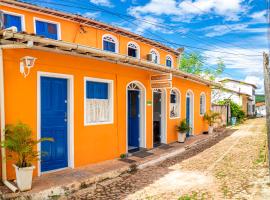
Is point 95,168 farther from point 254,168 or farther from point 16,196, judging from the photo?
point 254,168

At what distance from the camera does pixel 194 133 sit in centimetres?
1488

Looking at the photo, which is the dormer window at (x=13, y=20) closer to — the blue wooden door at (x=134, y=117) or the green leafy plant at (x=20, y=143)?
the blue wooden door at (x=134, y=117)

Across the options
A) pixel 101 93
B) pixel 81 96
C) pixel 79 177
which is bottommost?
pixel 79 177

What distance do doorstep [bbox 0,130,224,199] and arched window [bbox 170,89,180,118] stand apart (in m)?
3.45

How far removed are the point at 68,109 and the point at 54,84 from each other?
821mm

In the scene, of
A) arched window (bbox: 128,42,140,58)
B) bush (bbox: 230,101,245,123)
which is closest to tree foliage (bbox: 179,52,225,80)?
bush (bbox: 230,101,245,123)

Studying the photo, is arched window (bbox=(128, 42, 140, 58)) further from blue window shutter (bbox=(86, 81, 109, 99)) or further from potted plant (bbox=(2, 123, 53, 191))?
potted plant (bbox=(2, 123, 53, 191))

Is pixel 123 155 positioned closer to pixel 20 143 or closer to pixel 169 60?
pixel 20 143

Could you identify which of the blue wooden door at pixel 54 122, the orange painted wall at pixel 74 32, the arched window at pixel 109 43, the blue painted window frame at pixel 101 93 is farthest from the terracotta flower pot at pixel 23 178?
the arched window at pixel 109 43

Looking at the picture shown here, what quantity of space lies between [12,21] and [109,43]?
458 centimetres

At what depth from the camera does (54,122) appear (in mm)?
6844

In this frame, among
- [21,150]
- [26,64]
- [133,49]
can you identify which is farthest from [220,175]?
[133,49]

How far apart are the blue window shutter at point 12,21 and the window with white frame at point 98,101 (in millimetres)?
4520

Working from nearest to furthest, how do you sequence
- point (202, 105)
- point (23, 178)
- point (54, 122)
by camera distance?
point (23, 178) < point (54, 122) < point (202, 105)
